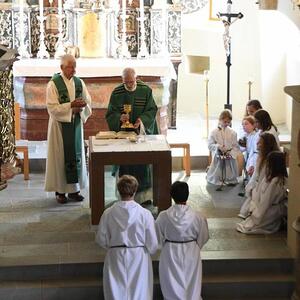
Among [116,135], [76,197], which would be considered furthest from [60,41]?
[116,135]

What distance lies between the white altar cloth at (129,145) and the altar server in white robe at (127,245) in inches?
46.1

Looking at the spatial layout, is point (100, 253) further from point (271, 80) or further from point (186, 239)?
point (271, 80)

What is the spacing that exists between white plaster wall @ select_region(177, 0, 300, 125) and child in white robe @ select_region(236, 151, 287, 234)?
4.82 m

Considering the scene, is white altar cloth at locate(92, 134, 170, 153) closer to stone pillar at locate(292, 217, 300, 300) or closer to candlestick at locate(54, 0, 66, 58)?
stone pillar at locate(292, 217, 300, 300)

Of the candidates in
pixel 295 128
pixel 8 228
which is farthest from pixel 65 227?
pixel 295 128

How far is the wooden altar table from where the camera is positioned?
7.95 metres

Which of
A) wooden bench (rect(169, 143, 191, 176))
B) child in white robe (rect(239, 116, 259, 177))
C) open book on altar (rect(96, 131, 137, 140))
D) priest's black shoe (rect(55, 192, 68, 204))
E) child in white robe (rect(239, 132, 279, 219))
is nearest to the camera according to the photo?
child in white robe (rect(239, 132, 279, 219))

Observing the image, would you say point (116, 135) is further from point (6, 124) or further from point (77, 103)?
point (6, 124)

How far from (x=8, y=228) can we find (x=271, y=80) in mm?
6507

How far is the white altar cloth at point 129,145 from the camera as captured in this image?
26.3 feet

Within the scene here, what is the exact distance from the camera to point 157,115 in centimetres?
1178

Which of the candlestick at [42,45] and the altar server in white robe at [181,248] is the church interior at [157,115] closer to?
the candlestick at [42,45]

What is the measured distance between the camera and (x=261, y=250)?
25.1ft

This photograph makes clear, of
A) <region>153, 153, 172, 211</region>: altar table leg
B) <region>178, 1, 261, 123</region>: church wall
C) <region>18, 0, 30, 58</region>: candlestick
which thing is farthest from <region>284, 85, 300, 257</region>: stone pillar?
<region>178, 1, 261, 123</region>: church wall
